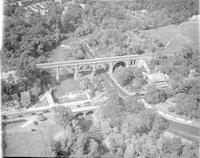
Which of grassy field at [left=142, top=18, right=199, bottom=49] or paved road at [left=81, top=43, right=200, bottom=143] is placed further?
grassy field at [left=142, top=18, right=199, bottom=49]

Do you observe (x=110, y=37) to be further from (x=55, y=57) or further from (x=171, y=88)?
(x=171, y=88)

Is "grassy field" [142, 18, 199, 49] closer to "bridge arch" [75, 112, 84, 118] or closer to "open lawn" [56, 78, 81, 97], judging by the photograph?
"open lawn" [56, 78, 81, 97]

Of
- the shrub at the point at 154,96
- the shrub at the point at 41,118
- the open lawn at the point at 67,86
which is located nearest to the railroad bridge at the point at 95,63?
the open lawn at the point at 67,86

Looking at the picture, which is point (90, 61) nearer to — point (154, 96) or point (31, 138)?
point (154, 96)

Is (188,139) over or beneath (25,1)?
beneath

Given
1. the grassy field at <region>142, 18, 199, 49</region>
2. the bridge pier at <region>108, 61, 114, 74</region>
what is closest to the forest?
the grassy field at <region>142, 18, 199, 49</region>

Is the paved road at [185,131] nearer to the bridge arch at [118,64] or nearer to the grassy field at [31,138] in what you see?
the grassy field at [31,138]

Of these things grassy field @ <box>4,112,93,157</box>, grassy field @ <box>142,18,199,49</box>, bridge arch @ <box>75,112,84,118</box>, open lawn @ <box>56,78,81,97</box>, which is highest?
grassy field @ <box>142,18,199,49</box>

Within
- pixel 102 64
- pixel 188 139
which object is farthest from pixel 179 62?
pixel 188 139
